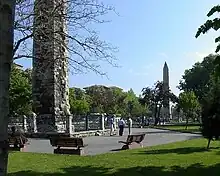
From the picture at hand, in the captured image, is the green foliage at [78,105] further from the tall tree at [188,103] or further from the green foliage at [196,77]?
the tall tree at [188,103]

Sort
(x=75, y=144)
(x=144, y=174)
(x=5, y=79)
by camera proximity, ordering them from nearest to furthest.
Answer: (x=5, y=79) → (x=144, y=174) → (x=75, y=144)

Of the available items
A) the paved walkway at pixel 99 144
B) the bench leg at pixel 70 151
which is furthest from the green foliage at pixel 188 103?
the bench leg at pixel 70 151

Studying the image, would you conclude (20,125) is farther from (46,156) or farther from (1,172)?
(1,172)

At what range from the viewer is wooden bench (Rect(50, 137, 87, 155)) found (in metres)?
18.8

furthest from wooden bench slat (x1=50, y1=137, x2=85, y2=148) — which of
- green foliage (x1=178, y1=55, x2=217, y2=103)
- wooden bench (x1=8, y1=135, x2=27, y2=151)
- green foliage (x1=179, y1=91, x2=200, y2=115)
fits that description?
green foliage (x1=178, y1=55, x2=217, y2=103)

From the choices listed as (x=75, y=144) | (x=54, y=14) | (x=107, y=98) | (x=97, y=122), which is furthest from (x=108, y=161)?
(x=107, y=98)

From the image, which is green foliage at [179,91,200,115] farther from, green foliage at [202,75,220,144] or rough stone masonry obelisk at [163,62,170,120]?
green foliage at [202,75,220,144]

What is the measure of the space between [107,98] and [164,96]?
17019 millimetres

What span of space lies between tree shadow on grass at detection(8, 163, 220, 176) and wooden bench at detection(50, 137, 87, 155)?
4524 millimetres

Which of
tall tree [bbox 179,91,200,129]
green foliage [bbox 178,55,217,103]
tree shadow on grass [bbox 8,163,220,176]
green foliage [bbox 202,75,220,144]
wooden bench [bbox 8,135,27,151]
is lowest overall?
tree shadow on grass [bbox 8,163,220,176]

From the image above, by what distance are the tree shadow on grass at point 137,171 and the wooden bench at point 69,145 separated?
452 cm

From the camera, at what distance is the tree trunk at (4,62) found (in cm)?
460

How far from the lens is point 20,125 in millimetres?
35656

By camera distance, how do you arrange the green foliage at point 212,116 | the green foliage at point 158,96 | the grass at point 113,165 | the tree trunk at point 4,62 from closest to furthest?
the tree trunk at point 4,62, the grass at point 113,165, the green foliage at point 212,116, the green foliage at point 158,96
